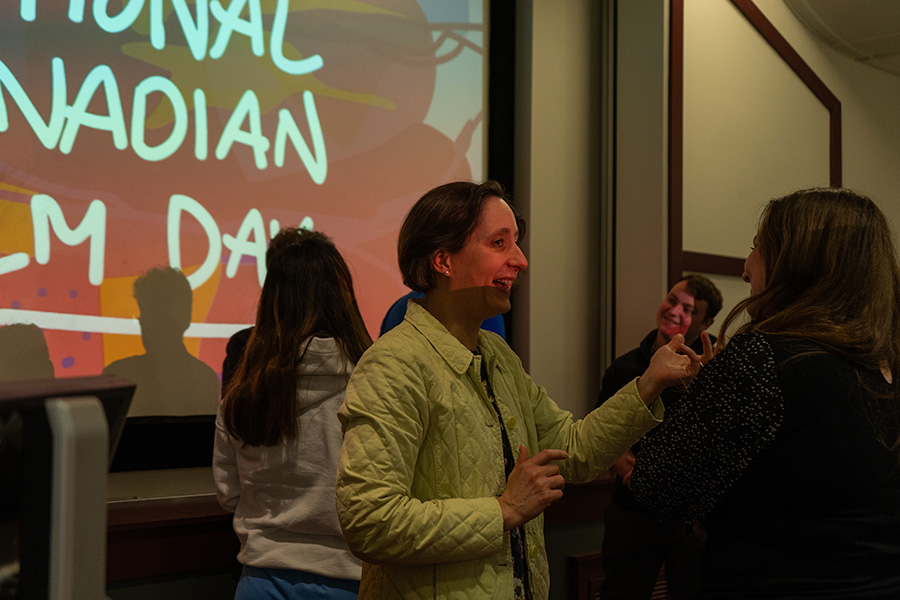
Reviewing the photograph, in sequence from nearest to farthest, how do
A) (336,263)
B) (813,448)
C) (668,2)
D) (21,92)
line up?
(813,448)
(336,263)
(21,92)
(668,2)

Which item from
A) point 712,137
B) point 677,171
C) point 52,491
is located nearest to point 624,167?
point 677,171

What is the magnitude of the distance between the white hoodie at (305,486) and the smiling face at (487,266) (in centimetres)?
43

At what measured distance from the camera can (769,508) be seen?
1196 mm

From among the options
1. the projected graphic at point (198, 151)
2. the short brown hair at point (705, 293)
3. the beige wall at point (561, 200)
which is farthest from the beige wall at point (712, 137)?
the projected graphic at point (198, 151)

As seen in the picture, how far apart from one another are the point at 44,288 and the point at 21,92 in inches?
23.7

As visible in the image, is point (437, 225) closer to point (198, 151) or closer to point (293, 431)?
point (293, 431)

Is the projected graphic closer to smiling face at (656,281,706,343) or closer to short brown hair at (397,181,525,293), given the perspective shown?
smiling face at (656,281,706,343)

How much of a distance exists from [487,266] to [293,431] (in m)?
0.61

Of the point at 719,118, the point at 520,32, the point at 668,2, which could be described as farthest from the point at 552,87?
the point at 719,118

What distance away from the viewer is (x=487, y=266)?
4.60 feet

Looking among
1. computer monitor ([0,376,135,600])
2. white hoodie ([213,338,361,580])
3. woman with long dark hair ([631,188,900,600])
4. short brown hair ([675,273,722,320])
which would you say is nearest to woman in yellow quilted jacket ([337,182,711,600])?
woman with long dark hair ([631,188,900,600])

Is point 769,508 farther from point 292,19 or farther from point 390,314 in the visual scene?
point 292,19

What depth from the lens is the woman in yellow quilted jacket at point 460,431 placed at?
3.87 ft

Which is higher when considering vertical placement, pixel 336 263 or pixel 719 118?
pixel 719 118
